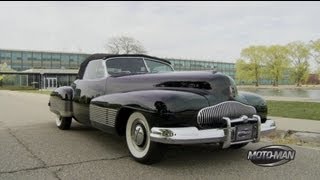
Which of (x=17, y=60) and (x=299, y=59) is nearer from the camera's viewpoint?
(x=299, y=59)

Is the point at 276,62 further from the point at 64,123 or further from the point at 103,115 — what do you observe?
the point at 103,115

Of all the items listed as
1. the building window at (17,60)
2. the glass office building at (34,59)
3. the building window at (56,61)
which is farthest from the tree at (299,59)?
the building window at (17,60)

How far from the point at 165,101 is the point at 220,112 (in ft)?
2.54

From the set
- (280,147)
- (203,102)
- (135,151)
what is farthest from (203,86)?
(280,147)

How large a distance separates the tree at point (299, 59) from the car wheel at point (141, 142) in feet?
269

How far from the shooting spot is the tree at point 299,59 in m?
83.7

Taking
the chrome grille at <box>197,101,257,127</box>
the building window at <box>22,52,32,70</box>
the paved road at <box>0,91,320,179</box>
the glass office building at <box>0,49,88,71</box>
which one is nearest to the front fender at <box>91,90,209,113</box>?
the chrome grille at <box>197,101,257,127</box>

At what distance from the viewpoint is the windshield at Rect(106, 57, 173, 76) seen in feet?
24.0

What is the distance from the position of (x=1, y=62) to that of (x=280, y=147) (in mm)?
99842

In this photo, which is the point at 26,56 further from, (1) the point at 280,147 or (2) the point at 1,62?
(1) the point at 280,147

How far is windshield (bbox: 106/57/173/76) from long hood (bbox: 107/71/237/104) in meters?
0.74

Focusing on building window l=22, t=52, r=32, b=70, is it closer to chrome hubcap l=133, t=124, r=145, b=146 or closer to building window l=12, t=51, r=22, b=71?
building window l=12, t=51, r=22, b=71

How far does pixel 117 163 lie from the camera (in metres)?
5.72

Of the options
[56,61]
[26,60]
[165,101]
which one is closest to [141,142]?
[165,101]
